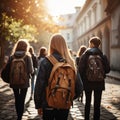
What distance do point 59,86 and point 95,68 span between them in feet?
7.34

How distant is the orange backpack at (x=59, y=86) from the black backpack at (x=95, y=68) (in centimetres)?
209

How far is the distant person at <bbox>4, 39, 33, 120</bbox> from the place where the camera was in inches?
238

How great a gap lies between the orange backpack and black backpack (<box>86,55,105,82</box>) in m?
2.09

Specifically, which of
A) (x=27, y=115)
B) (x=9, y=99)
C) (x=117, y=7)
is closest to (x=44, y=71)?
(x=27, y=115)

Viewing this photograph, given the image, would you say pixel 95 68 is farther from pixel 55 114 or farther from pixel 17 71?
pixel 55 114

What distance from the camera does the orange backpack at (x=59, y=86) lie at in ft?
12.3

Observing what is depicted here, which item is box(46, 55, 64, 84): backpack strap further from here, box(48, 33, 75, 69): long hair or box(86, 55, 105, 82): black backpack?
box(86, 55, 105, 82): black backpack

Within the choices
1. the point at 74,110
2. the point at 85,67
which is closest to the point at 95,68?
the point at 85,67

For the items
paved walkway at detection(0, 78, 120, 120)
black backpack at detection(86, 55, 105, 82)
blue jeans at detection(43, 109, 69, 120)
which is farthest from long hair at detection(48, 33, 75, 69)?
paved walkway at detection(0, 78, 120, 120)

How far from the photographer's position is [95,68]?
5.85 m

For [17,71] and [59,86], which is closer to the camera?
[59,86]

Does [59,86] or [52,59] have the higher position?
[52,59]

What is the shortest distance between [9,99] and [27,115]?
2706 mm

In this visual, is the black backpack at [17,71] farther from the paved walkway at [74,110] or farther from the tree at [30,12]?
the tree at [30,12]
